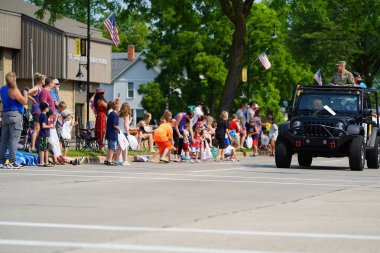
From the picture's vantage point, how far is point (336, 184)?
18.8 metres

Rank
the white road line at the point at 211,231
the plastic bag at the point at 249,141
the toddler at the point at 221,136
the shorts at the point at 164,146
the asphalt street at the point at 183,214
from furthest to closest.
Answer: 1. the plastic bag at the point at 249,141
2. the toddler at the point at 221,136
3. the shorts at the point at 164,146
4. the white road line at the point at 211,231
5. the asphalt street at the point at 183,214

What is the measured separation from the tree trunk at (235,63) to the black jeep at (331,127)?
476 inches

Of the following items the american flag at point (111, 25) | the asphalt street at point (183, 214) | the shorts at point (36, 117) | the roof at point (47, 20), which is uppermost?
the roof at point (47, 20)

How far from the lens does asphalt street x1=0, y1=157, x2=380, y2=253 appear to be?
29.9 feet

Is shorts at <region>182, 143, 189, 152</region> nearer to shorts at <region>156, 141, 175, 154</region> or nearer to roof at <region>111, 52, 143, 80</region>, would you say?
shorts at <region>156, 141, 175, 154</region>

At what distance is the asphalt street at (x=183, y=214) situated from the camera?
9.11 meters

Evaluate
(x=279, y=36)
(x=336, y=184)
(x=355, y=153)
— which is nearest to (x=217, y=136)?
(x=355, y=153)

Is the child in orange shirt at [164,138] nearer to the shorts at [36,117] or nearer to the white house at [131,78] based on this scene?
the shorts at [36,117]

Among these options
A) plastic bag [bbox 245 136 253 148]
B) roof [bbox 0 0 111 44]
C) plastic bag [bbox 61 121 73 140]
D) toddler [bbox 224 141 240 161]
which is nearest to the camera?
plastic bag [bbox 61 121 73 140]

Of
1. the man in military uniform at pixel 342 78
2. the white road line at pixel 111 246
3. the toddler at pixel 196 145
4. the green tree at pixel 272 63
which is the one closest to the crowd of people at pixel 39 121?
the toddler at pixel 196 145

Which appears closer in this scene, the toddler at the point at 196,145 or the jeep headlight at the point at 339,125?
the jeep headlight at the point at 339,125

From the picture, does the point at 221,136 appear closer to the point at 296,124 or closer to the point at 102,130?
the point at 102,130

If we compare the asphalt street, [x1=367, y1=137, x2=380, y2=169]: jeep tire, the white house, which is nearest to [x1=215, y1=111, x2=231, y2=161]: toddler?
[x1=367, y1=137, x2=380, y2=169]: jeep tire

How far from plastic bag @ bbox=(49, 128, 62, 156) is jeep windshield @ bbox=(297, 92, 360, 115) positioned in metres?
6.80
